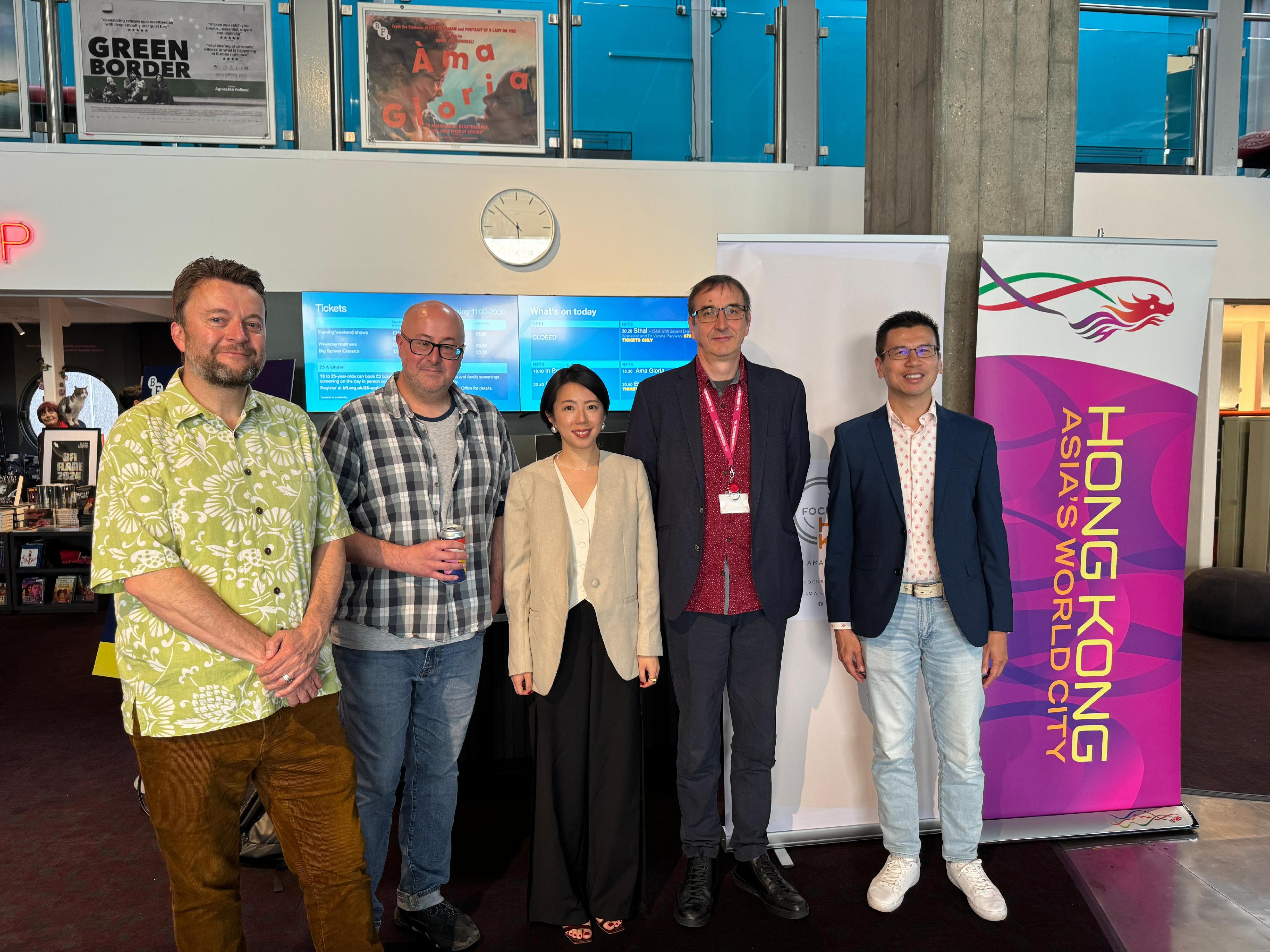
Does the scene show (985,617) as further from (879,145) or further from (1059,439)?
(879,145)

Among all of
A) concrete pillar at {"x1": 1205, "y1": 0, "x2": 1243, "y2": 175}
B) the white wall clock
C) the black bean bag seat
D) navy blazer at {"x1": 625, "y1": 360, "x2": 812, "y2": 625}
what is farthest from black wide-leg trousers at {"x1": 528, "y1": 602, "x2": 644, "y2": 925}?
concrete pillar at {"x1": 1205, "y1": 0, "x2": 1243, "y2": 175}

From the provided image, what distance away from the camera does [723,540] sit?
94.7 inches

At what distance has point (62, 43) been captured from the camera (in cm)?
504

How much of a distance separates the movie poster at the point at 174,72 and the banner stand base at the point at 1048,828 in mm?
5020

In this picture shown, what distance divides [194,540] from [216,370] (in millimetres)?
361

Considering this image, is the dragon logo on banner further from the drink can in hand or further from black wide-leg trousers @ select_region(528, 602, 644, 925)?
the drink can in hand

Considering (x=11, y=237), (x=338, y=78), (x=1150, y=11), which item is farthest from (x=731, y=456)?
(x=1150, y=11)

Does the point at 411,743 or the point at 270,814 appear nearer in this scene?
the point at 270,814

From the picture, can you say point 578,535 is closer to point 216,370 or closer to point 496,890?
point 216,370

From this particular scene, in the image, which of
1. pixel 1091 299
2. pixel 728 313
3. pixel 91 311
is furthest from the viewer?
pixel 91 311

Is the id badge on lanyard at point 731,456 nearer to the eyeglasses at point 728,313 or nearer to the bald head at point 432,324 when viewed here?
the eyeglasses at point 728,313

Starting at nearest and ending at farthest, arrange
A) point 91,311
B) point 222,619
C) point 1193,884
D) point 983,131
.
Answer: point 222,619, point 1193,884, point 983,131, point 91,311

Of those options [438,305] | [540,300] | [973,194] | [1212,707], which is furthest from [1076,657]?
[540,300]

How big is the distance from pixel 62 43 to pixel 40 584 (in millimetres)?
4067
